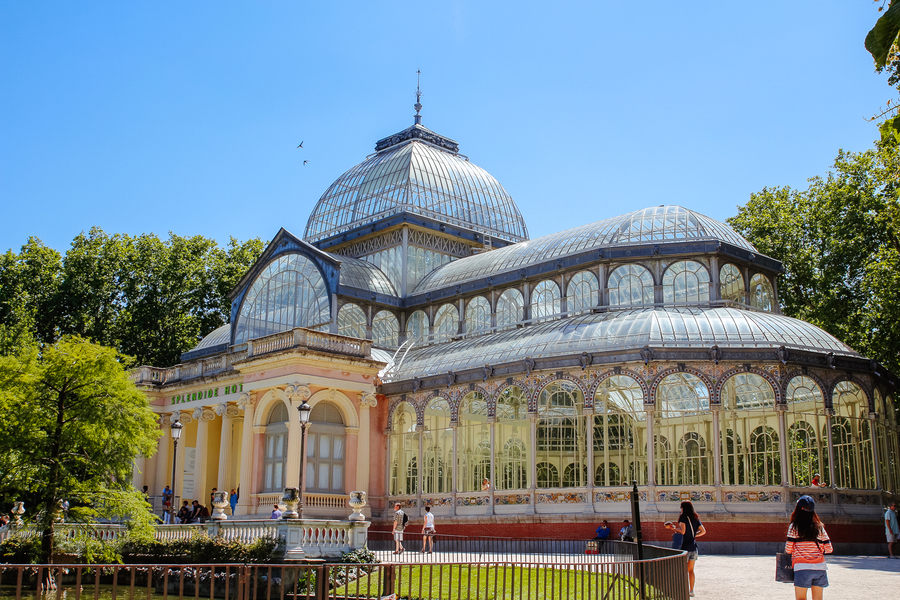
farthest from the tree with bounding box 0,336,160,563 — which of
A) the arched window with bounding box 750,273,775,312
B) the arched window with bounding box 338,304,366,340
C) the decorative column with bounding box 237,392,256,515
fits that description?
the arched window with bounding box 750,273,775,312

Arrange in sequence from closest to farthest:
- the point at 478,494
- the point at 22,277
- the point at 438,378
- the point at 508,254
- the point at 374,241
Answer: the point at 478,494 → the point at 438,378 → the point at 508,254 → the point at 374,241 → the point at 22,277

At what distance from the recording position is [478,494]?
3152 cm

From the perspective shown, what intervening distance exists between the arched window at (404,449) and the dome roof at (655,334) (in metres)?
A: 2.61

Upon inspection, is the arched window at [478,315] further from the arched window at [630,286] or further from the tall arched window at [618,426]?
the tall arched window at [618,426]

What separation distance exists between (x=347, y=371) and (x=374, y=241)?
40.2 feet

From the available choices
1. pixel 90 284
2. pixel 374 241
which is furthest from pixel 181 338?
pixel 374 241

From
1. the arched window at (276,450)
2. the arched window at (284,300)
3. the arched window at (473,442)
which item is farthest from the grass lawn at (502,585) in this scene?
the arched window at (284,300)

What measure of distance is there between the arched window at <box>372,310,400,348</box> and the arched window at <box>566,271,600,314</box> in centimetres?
962

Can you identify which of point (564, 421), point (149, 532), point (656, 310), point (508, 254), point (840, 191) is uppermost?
point (840, 191)

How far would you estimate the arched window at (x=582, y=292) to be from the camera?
3462 cm

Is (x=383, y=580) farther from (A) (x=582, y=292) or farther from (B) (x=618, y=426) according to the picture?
(A) (x=582, y=292)

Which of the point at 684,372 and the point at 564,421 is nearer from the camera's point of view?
the point at 684,372

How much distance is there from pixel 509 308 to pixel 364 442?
834 centimetres

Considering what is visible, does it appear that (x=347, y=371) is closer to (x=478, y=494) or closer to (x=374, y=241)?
(x=478, y=494)
